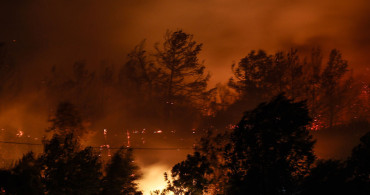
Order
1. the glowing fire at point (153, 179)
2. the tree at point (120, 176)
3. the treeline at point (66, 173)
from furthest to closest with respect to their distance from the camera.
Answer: the glowing fire at point (153, 179) < the tree at point (120, 176) < the treeline at point (66, 173)

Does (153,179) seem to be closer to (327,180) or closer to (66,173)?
(66,173)

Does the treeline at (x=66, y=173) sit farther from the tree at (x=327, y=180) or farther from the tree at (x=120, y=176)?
the tree at (x=327, y=180)

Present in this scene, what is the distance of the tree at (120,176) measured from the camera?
40.8ft

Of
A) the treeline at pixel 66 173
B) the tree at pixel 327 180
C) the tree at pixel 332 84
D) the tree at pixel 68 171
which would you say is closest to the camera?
the tree at pixel 327 180

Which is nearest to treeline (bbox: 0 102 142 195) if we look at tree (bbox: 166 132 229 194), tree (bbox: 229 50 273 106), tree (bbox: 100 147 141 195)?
tree (bbox: 100 147 141 195)

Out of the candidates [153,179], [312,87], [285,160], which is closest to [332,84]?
[312,87]

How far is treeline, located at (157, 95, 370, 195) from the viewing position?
22.9ft

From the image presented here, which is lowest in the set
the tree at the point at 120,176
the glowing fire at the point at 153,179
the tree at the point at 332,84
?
the glowing fire at the point at 153,179

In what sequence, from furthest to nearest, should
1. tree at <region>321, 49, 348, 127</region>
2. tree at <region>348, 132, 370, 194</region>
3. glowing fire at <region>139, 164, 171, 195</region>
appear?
tree at <region>321, 49, 348, 127</region> < glowing fire at <region>139, 164, 171, 195</region> < tree at <region>348, 132, 370, 194</region>

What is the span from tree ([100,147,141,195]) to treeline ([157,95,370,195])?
5.48 metres

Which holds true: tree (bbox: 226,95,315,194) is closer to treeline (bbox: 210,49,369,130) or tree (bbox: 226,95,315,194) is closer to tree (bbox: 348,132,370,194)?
tree (bbox: 348,132,370,194)

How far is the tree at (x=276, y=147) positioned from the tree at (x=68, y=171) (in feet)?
18.1

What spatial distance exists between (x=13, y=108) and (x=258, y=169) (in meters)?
33.1

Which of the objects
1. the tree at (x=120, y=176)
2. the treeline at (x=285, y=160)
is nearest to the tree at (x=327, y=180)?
the treeline at (x=285, y=160)
